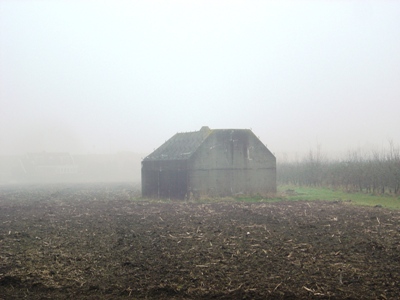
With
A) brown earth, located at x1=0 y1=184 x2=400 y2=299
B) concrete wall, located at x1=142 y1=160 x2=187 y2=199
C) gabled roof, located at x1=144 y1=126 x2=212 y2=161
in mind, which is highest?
gabled roof, located at x1=144 y1=126 x2=212 y2=161

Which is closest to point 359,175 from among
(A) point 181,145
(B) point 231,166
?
(B) point 231,166

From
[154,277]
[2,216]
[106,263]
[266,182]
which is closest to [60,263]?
[106,263]

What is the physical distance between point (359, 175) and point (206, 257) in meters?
25.7

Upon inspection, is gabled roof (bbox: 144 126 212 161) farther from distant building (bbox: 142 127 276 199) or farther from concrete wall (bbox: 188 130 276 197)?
concrete wall (bbox: 188 130 276 197)

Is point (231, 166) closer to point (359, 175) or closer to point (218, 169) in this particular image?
point (218, 169)

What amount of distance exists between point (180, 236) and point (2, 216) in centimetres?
1225

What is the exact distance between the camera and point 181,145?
38188mm

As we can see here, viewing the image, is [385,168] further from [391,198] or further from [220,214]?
[220,214]

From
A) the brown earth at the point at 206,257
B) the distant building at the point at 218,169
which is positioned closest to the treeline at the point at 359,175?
the distant building at the point at 218,169

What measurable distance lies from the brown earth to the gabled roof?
14.6 meters

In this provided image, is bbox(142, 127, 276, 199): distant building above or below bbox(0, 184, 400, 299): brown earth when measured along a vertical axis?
above

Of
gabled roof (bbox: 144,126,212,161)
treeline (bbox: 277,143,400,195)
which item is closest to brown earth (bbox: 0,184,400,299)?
treeline (bbox: 277,143,400,195)

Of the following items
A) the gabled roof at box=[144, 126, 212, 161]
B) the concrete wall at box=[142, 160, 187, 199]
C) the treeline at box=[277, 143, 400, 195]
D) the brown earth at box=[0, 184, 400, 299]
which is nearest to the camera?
the brown earth at box=[0, 184, 400, 299]

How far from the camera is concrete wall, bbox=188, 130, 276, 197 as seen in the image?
34.4 meters
